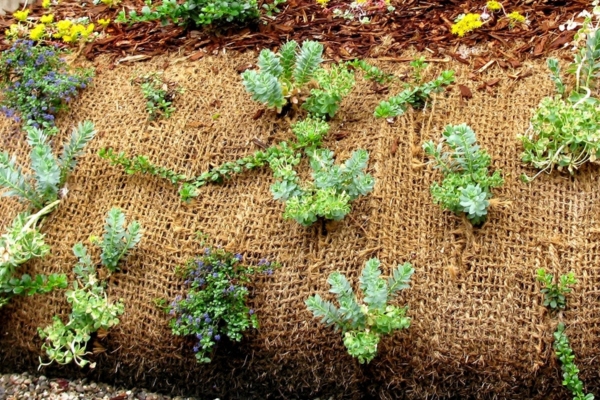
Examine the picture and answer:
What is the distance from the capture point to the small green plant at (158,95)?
382 centimetres

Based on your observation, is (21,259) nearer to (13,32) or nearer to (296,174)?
(296,174)

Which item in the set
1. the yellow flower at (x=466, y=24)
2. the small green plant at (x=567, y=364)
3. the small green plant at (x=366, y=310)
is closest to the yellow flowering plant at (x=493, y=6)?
the yellow flower at (x=466, y=24)

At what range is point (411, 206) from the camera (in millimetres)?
3338

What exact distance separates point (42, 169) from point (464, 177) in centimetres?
197

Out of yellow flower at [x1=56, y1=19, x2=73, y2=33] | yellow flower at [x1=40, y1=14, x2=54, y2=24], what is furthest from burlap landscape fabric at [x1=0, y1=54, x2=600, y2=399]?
yellow flower at [x1=40, y1=14, x2=54, y2=24]

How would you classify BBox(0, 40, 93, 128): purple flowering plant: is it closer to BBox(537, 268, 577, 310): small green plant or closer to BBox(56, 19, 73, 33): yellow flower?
BBox(56, 19, 73, 33): yellow flower

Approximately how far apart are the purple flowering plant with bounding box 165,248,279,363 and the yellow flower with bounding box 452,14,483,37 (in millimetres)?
1604

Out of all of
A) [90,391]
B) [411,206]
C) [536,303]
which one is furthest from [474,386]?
[90,391]

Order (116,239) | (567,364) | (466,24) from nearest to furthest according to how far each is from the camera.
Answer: (567,364) → (116,239) → (466,24)

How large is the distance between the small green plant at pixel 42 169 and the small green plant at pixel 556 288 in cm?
221

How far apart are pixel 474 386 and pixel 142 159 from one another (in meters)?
1.85

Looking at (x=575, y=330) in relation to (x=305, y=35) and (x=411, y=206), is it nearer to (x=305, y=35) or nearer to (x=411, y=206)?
(x=411, y=206)

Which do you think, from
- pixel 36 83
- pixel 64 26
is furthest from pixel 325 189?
pixel 64 26

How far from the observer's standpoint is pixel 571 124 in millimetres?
3215
